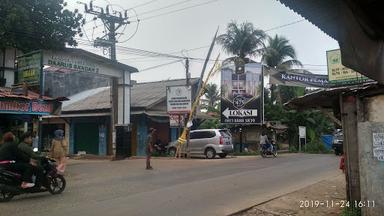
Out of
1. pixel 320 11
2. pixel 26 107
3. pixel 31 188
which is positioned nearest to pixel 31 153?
pixel 31 188

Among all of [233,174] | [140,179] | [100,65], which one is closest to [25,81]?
[100,65]

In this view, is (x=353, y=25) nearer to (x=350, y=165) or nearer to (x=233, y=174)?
(x=350, y=165)

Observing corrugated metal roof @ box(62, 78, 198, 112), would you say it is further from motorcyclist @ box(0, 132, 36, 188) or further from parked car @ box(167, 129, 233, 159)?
motorcyclist @ box(0, 132, 36, 188)

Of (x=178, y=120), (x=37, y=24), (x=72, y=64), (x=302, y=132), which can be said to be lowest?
(x=302, y=132)

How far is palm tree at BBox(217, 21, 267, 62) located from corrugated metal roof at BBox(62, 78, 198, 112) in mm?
6610

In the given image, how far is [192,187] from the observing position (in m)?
13.6

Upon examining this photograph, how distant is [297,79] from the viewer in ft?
106

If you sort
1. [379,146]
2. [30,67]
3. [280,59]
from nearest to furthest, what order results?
[379,146] < [30,67] < [280,59]

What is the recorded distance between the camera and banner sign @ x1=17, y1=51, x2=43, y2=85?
20.9 metres

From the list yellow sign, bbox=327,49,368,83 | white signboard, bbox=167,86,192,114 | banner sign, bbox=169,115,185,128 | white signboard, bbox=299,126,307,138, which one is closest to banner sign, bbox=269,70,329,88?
yellow sign, bbox=327,49,368,83

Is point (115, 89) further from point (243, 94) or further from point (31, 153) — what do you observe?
point (31, 153)

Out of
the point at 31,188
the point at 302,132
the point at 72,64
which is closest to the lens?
the point at 31,188

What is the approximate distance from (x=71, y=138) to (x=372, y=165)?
97.1ft

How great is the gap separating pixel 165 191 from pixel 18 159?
3839mm
